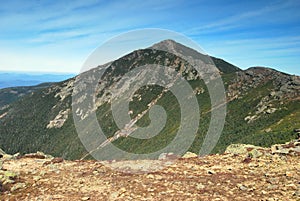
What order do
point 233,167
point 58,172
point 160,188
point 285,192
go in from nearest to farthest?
point 285,192 < point 160,188 < point 233,167 < point 58,172

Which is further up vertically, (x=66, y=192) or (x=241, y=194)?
(x=241, y=194)

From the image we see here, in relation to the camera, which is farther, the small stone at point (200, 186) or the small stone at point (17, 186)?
the small stone at point (17, 186)

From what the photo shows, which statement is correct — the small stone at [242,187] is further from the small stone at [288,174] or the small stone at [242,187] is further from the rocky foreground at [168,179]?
the small stone at [288,174]

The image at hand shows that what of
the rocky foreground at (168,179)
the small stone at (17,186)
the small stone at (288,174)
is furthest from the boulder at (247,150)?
the small stone at (17,186)

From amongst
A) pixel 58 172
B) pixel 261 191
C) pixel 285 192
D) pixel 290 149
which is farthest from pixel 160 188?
pixel 290 149

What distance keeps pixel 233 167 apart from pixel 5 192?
662 inches

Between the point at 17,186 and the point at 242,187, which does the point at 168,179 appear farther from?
the point at 17,186

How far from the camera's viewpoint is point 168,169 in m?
22.8

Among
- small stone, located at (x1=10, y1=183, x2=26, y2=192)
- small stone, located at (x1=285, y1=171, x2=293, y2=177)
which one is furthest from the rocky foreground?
small stone, located at (x1=285, y1=171, x2=293, y2=177)

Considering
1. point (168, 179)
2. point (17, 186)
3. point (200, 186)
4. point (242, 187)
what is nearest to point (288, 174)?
point (242, 187)

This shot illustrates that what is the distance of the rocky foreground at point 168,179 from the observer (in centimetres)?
1794

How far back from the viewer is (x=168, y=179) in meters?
20.5

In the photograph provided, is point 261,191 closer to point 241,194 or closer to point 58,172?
point 241,194

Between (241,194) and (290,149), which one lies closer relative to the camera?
(241,194)
